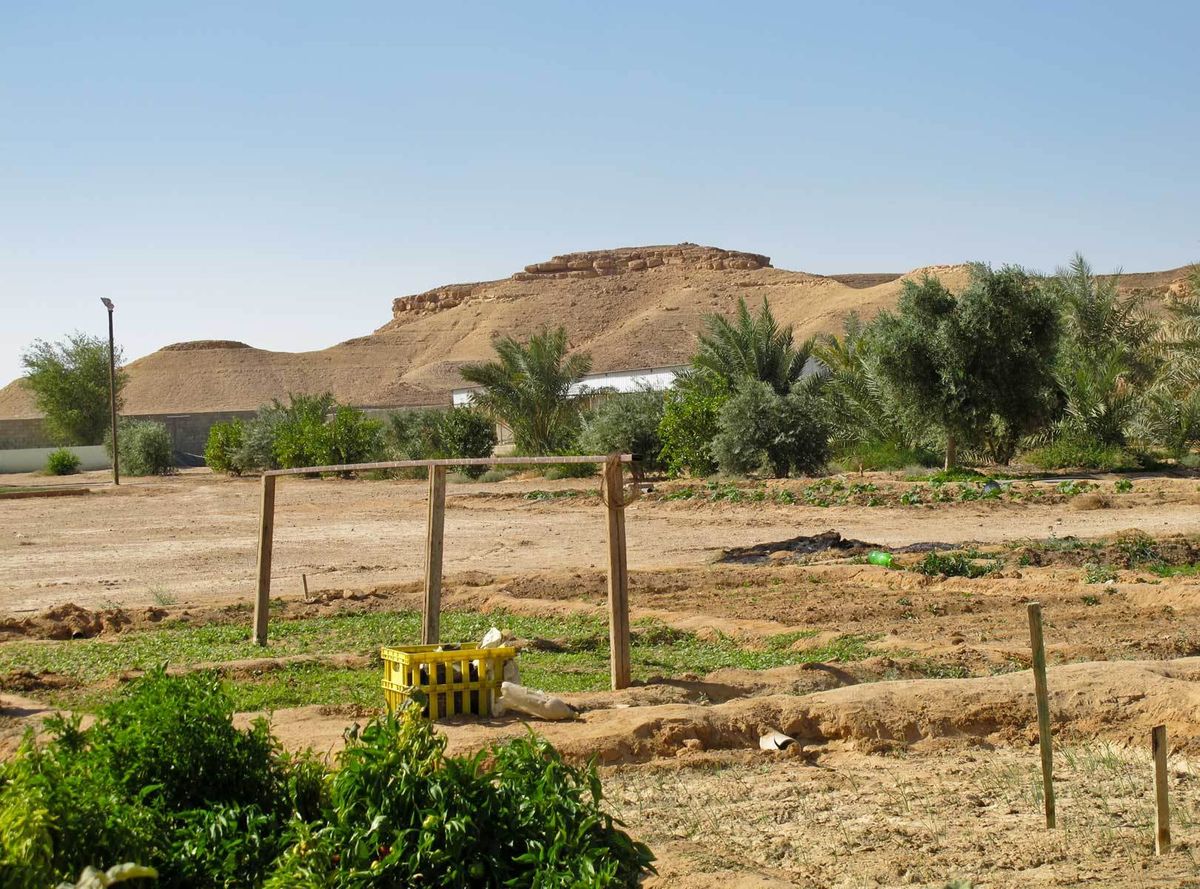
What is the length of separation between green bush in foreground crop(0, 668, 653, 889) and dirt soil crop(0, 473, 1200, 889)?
1.47 m

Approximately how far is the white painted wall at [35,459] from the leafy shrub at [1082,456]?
45443mm

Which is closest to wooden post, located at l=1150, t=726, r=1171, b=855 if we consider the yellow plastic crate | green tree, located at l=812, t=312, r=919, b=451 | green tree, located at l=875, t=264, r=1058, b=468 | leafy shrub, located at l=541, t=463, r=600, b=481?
the yellow plastic crate

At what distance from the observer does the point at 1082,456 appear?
28.5 meters

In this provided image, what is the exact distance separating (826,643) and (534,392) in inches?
1031

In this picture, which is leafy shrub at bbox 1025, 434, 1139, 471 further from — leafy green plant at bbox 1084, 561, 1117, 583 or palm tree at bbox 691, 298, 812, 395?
leafy green plant at bbox 1084, 561, 1117, 583

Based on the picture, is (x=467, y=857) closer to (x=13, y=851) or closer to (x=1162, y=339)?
(x=13, y=851)

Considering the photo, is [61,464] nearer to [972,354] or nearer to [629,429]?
[629,429]

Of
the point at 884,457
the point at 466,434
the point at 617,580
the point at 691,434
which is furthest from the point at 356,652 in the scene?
the point at 466,434

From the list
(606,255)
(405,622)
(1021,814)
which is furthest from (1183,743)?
(606,255)

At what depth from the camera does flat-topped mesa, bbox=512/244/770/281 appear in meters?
129

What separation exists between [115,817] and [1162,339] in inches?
1406

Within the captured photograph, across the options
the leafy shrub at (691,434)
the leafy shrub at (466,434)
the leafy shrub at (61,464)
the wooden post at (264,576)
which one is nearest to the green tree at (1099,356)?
the leafy shrub at (691,434)

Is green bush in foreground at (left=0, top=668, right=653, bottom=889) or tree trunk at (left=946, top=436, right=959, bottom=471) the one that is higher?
tree trunk at (left=946, top=436, right=959, bottom=471)

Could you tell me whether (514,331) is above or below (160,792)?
above
